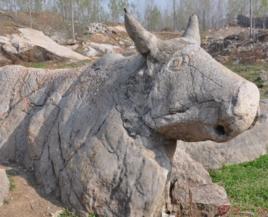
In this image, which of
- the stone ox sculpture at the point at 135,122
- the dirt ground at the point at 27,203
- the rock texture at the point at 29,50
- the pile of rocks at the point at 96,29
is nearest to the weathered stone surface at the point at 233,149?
the stone ox sculpture at the point at 135,122

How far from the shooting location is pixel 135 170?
552cm

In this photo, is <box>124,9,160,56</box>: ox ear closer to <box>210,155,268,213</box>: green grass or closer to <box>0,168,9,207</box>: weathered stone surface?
<box>0,168,9,207</box>: weathered stone surface

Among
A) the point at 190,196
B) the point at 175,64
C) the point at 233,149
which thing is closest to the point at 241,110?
the point at 175,64

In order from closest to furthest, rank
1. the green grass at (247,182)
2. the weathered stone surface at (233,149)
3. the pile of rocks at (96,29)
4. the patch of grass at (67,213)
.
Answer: the patch of grass at (67,213), the green grass at (247,182), the weathered stone surface at (233,149), the pile of rocks at (96,29)

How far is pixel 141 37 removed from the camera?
17.8 feet

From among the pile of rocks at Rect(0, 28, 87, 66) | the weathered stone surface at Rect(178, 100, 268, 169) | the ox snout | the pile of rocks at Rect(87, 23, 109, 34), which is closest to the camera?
the ox snout

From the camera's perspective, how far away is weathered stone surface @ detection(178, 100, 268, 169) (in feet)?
29.7

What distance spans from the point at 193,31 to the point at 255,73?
15934 millimetres

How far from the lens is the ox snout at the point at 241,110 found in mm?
4910

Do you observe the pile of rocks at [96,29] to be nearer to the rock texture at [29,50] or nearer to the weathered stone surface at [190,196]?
the rock texture at [29,50]

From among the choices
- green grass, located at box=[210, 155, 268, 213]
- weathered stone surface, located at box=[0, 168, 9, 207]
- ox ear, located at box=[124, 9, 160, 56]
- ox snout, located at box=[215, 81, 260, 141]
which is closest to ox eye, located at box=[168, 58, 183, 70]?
ox ear, located at box=[124, 9, 160, 56]

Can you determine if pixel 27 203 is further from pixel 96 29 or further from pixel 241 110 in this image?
pixel 96 29

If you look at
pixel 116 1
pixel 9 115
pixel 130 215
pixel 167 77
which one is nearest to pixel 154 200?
pixel 130 215

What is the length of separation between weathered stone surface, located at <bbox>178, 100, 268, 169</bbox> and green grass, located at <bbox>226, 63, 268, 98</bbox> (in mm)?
6496
